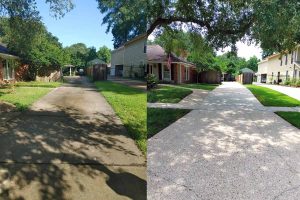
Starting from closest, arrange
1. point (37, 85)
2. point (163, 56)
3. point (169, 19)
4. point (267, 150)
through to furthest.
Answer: point (37, 85) < point (267, 150) < point (169, 19) < point (163, 56)

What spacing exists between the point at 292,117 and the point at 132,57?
348 inches

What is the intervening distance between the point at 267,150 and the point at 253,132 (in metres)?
1.70

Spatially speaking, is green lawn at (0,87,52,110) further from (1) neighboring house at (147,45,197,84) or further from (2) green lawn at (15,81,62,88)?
(1) neighboring house at (147,45,197,84)

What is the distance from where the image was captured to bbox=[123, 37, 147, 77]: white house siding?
3281mm

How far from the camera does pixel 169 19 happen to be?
1377 cm

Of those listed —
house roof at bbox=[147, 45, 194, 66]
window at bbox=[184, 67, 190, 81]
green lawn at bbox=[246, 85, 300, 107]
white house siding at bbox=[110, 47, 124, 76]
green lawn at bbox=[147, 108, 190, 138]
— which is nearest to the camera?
white house siding at bbox=[110, 47, 124, 76]

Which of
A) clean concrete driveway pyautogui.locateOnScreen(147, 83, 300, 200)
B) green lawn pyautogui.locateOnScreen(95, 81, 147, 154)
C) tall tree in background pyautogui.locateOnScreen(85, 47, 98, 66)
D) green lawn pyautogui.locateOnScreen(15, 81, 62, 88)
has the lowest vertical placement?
clean concrete driveway pyautogui.locateOnScreen(147, 83, 300, 200)

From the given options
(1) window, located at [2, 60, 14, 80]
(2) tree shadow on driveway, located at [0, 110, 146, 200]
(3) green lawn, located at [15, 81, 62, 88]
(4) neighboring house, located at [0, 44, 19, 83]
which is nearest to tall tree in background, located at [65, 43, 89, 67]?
(3) green lawn, located at [15, 81, 62, 88]

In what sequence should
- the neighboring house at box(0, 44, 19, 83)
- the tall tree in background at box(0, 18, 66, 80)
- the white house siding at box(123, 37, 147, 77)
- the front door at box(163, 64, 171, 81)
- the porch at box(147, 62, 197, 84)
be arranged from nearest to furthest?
the white house siding at box(123, 37, 147, 77), the tall tree in background at box(0, 18, 66, 80), the neighboring house at box(0, 44, 19, 83), the porch at box(147, 62, 197, 84), the front door at box(163, 64, 171, 81)

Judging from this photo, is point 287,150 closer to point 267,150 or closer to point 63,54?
point 267,150

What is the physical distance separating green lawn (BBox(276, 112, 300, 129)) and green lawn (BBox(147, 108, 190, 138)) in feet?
10.1

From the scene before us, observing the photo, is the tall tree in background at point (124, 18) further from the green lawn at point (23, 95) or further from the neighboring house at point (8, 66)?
the neighboring house at point (8, 66)

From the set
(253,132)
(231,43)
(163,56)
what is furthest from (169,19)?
(163,56)

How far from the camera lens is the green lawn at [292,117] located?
9.85m
